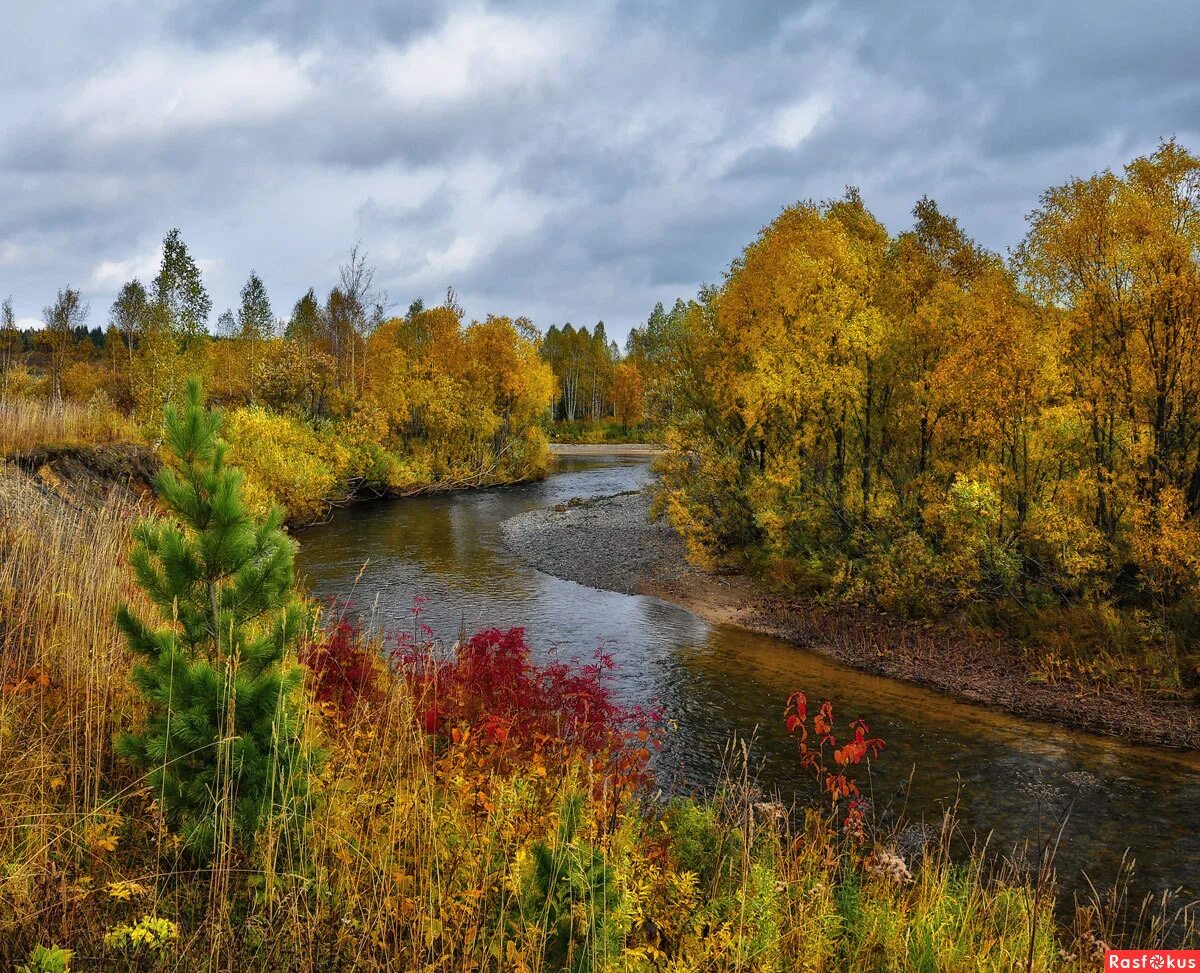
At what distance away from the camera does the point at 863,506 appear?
18.6m

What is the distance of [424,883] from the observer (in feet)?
14.2

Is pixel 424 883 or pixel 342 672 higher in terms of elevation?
pixel 342 672

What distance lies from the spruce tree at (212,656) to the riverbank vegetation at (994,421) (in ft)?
44.9

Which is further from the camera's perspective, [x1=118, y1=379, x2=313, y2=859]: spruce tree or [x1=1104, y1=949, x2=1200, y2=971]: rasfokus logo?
[x1=1104, y1=949, x2=1200, y2=971]: rasfokus logo

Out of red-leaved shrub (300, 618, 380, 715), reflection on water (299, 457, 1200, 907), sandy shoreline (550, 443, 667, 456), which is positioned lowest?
reflection on water (299, 457, 1200, 907)

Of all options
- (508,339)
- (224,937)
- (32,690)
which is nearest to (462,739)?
(224,937)

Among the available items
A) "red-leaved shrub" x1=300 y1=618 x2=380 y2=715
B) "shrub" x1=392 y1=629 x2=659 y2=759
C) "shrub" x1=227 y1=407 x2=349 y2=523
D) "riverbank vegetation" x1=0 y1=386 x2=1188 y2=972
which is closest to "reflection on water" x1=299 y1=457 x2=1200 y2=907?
"shrub" x1=392 y1=629 x2=659 y2=759

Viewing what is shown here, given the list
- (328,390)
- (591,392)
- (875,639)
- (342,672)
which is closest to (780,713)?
(875,639)

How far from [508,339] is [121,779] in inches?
1768

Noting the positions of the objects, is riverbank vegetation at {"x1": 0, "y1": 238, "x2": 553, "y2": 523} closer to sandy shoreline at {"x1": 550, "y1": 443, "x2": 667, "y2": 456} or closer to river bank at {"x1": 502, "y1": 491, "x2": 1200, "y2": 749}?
river bank at {"x1": 502, "y1": 491, "x2": 1200, "y2": 749}

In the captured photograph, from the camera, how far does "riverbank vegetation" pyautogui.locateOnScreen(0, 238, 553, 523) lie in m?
30.1

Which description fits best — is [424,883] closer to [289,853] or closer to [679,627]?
[289,853]

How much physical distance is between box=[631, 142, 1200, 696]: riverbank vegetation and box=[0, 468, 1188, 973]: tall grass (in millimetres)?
9443

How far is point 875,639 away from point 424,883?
14.2 meters
